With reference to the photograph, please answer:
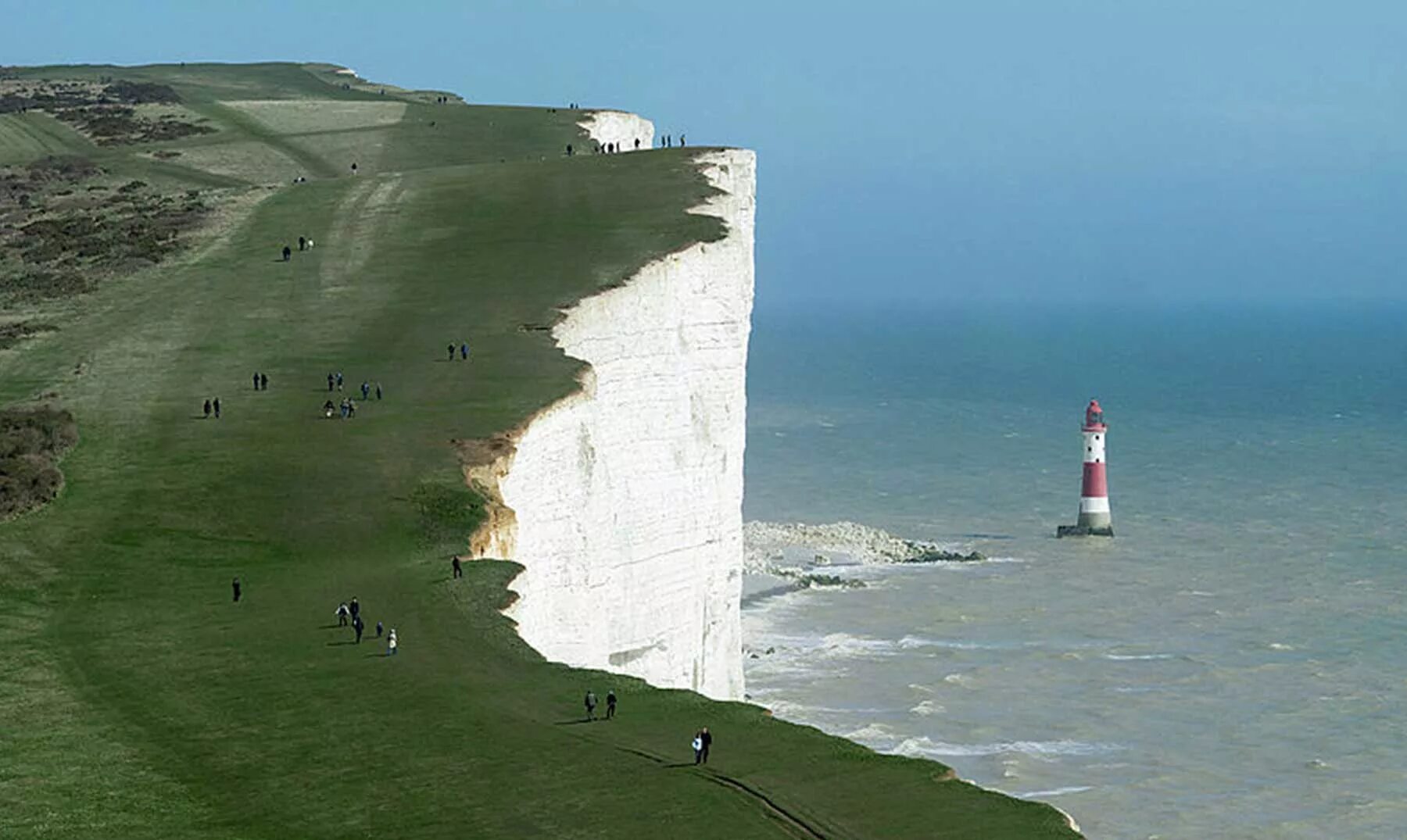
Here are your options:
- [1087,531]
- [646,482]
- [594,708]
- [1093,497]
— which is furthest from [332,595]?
[1087,531]

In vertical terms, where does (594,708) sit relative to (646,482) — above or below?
below

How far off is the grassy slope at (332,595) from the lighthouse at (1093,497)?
25.3 m

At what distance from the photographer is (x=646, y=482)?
68188 millimetres

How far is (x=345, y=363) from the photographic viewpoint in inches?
2763

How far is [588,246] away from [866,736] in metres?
21.7

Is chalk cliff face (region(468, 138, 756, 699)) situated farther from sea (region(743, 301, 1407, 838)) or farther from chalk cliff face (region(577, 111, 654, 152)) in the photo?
chalk cliff face (region(577, 111, 654, 152))

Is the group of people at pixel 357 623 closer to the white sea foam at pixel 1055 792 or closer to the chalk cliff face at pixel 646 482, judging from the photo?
the chalk cliff face at pixel 646 482

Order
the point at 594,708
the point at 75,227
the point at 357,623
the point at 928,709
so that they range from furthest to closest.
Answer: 1. the point at 75,227
2. the point at 928,709
3. the point at 357,623
4. the point at 594,708

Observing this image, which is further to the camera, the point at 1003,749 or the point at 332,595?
the point at 1003,749

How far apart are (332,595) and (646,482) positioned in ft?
60.3

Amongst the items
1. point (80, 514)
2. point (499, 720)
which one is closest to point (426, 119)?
point (80, 514)

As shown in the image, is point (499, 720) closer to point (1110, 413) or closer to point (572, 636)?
point (572, 636)

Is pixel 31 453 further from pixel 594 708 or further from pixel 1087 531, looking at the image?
pixel 1087 531

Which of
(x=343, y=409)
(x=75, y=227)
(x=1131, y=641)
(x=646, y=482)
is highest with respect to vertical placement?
(x=75, y=227)
